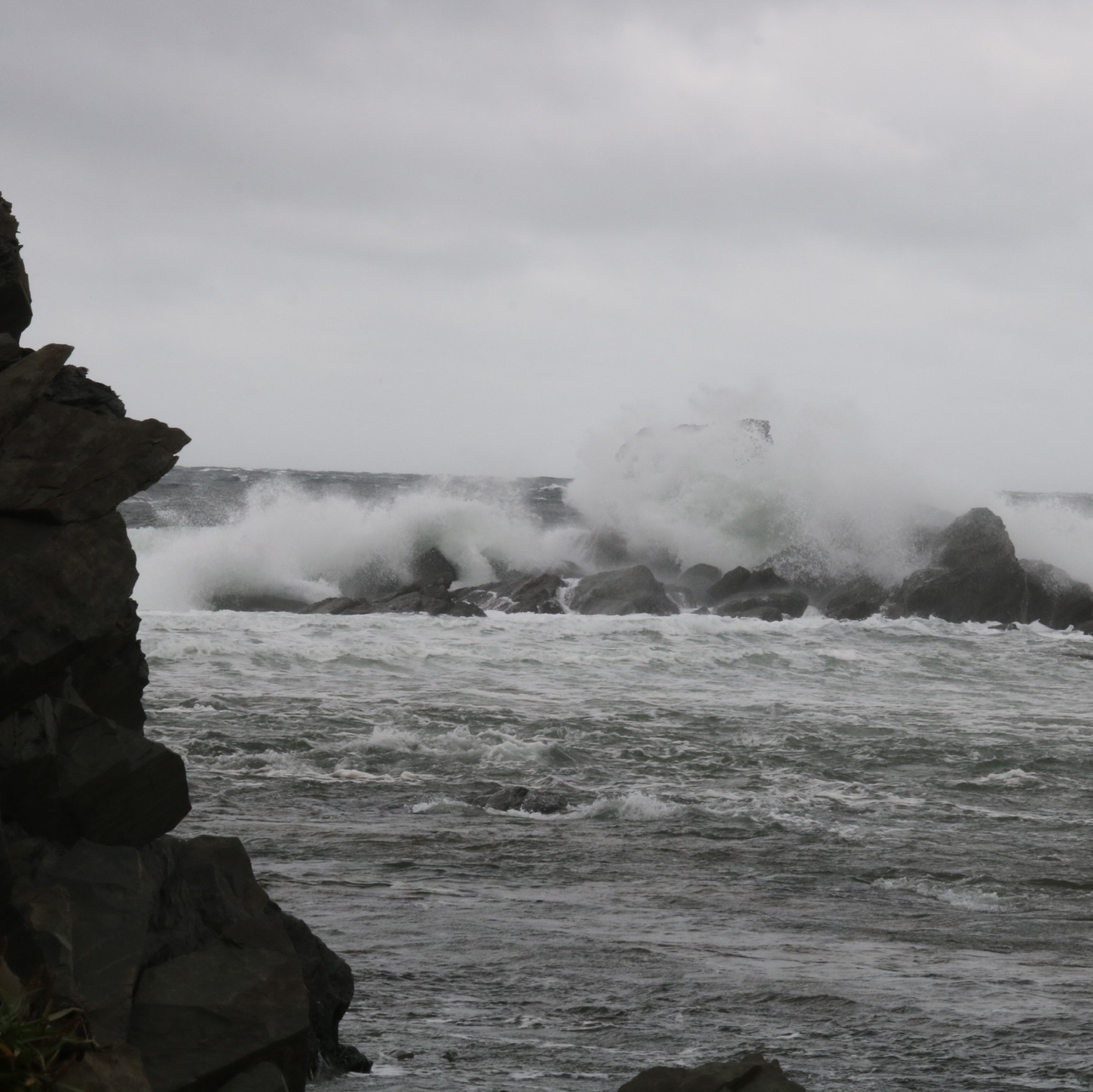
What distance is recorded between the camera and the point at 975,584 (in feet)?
88.3

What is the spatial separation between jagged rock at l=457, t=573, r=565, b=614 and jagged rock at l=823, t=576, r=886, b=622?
5390 mm

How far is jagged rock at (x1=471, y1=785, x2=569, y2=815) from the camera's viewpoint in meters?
10.5

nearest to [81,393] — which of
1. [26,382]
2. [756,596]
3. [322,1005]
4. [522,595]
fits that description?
[26,382]

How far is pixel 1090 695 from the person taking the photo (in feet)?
58.9

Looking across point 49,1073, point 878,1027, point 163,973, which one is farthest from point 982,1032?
point 49,1073

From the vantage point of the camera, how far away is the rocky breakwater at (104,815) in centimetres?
435

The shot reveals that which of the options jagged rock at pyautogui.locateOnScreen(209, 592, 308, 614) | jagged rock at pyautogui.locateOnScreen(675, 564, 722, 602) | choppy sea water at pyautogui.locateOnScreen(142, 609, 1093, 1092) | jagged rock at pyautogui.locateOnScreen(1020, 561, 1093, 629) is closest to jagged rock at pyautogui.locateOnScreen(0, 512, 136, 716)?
choppy sea water at pyautogui.locateOnScreen(142, 609, 1093, 1092)

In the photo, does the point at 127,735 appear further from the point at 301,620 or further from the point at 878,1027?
the point at 301,620

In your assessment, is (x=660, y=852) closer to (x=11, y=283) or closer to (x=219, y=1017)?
(x=219, y=1017)

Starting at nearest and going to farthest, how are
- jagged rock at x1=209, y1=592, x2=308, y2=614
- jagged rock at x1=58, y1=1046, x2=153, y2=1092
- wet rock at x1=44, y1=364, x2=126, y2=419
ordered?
jagged rock at x1=58, y1=1046, x2=153, y2=1092 → wet rock at x1=44, y1=364, x2=126, y2=419 → jagged rock at x1=209, y1=592, x2=308, y2=614

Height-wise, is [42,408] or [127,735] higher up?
[42,408]

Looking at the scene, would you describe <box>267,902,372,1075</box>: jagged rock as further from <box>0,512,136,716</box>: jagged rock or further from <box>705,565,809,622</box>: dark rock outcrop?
<box>705,565,809,622</box>: dark rock outcrop

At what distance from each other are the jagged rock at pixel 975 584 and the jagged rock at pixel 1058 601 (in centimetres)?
19

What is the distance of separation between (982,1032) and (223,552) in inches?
1028
